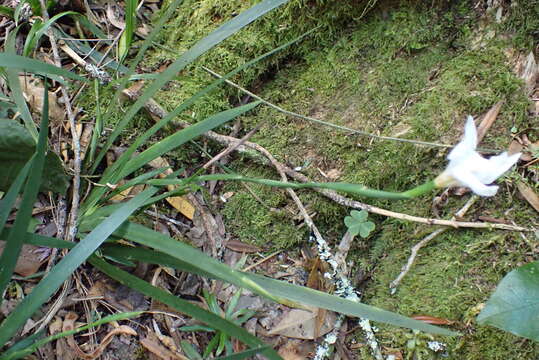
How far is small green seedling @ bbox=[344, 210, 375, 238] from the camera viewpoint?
131 centimetres

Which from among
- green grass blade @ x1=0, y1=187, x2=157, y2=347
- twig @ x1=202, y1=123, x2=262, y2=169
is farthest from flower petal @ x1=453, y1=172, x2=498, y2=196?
green grass blade @ x1=0, y1=187, x2=157, y2=347

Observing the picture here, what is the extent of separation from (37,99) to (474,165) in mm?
1280

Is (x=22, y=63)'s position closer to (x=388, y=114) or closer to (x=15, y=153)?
(x=15, y=153)

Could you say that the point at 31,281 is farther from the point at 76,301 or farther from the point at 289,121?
the point at 289,121

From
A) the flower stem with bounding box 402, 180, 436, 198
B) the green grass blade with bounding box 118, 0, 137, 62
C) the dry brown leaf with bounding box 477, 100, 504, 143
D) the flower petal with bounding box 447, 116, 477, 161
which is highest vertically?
the dry brown leaf with bounding box 477, 100, 504, 143

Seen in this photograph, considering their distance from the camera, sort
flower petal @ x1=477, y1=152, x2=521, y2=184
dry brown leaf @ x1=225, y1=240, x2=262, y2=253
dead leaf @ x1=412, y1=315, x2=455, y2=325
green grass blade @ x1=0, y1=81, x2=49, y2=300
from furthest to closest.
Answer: dry brown leaf @ x1=225, y1=240, x2=262, y2=253
dead leaf @ x1=412, y1=315, x2=455, y2=325
green grass blade @ x1=0, y1=81, x2=49, y2=300
flower petal @ x1=477, y1=152, x2=521, y2=184

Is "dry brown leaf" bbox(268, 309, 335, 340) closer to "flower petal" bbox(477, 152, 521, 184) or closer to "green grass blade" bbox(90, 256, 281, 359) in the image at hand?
"green grass blade" bbox(90, 256, 281, 359)

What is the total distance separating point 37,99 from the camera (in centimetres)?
147

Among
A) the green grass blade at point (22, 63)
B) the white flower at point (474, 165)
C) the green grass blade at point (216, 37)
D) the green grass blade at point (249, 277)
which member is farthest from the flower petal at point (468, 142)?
the green grass blade at point (22, 63)

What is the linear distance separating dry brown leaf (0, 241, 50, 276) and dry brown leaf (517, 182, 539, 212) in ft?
4.28

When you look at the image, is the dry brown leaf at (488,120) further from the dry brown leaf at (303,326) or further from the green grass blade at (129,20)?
the green grass blade at (129,20)

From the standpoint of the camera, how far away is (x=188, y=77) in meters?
1.52

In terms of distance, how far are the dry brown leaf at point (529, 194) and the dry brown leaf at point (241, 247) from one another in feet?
→ 2.45

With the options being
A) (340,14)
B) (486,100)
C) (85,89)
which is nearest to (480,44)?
(486,100)
